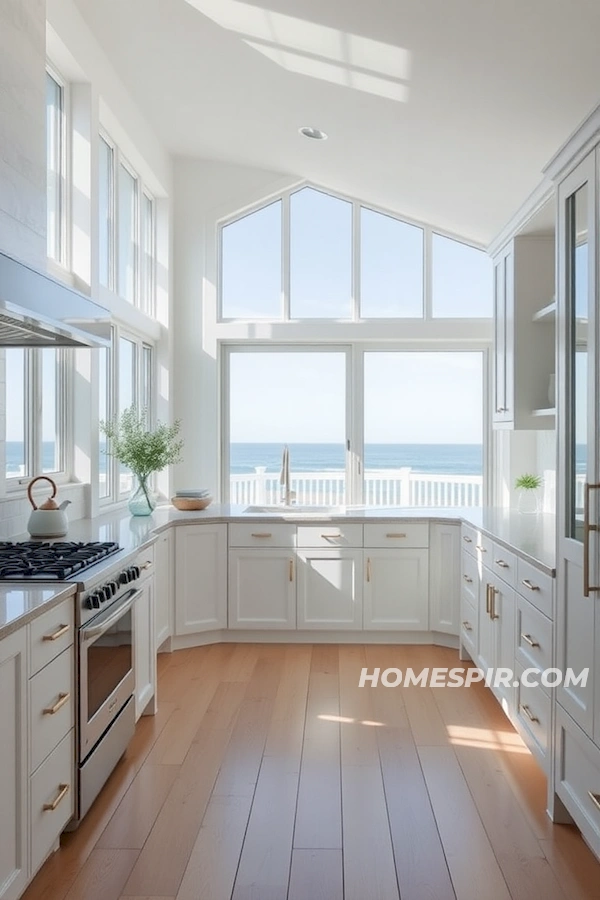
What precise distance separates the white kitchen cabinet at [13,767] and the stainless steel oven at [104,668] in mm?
464

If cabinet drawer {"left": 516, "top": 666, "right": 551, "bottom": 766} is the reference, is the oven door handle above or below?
above

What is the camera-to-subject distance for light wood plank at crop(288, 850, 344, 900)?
2160mm

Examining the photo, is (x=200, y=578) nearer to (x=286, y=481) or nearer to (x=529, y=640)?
(x=286, y=481)

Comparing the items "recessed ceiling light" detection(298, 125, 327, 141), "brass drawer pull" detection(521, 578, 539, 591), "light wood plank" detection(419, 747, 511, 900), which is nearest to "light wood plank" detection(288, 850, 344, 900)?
"light wood plank" detection(419, 747, 511, 900)

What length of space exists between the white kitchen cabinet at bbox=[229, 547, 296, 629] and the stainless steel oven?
1658 millimetres

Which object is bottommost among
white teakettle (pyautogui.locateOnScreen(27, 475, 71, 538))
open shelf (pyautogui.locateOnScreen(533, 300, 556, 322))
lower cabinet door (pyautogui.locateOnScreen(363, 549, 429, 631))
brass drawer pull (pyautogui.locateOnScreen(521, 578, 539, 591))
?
lower cabinet door (pyautogui.locateOnScreen(363, 549, 429, 631))

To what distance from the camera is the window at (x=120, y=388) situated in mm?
4605

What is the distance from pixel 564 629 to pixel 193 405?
3691 mm

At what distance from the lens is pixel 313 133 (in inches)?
181

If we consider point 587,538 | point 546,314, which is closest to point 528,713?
point 587,538

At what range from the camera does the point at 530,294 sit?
4.20 metres

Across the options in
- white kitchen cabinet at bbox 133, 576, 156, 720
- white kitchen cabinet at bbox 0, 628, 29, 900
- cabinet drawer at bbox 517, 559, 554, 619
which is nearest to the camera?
white kitchen cabinet at bbox 0, 628, 29, 900

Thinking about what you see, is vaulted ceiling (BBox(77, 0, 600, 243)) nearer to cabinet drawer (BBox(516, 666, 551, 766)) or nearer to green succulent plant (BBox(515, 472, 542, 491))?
green succulent plant (BBox(515, 472, 542, 491))

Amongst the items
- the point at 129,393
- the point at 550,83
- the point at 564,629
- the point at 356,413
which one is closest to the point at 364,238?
the point at 356,413
